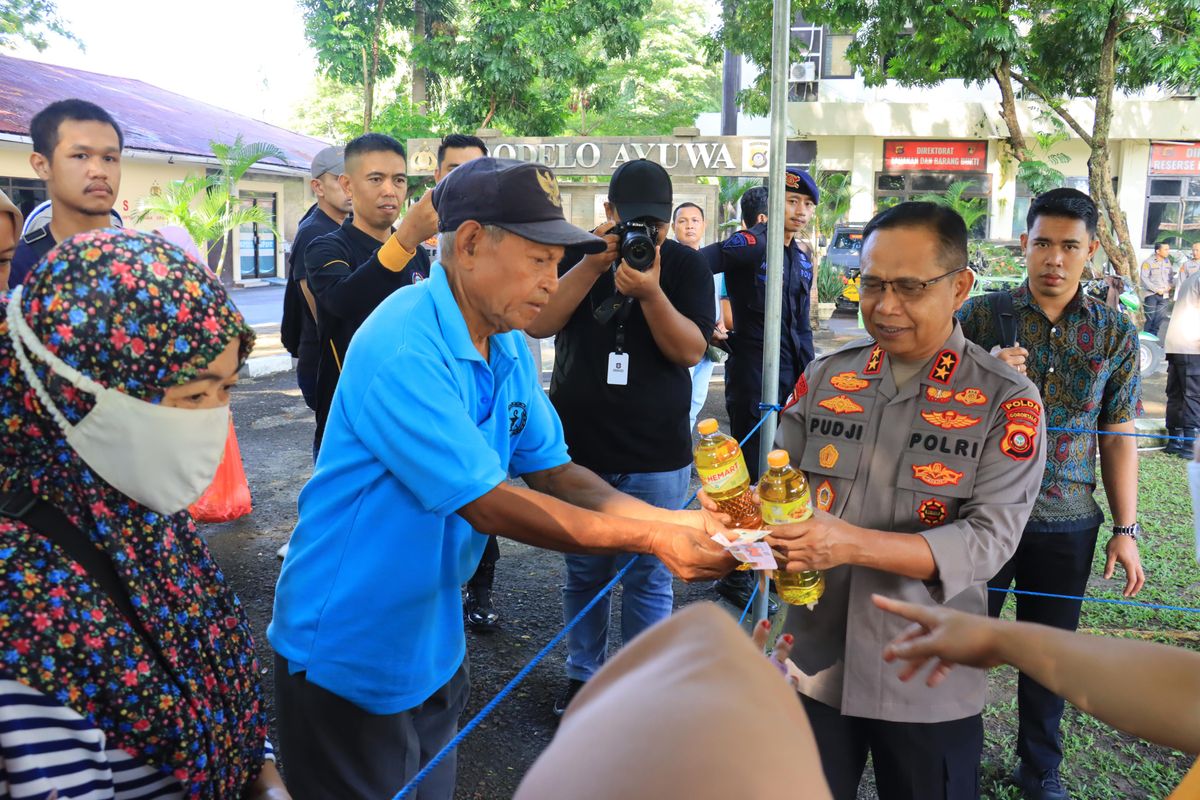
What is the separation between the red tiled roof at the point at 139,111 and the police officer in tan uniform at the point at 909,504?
1492 cm

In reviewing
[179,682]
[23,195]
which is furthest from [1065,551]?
[23,195]

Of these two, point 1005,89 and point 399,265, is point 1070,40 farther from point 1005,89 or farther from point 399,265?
point 399,265

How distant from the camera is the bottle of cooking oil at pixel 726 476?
2.15 m

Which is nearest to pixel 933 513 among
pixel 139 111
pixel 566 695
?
pixel 566 695

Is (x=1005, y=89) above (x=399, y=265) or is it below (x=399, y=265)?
above

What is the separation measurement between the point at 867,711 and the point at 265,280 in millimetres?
24524

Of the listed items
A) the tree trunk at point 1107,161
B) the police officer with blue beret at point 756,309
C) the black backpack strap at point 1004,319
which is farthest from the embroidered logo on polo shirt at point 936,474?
the tree trunk at point 1107,161

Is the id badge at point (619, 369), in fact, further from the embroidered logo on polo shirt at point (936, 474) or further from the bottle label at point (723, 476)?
the embroidered logo on polo shirt at point (936, 474)

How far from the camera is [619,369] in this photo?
3.49 metres

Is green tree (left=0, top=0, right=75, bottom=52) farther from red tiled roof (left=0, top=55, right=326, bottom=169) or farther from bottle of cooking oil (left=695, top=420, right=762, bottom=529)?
bottle of cooking oil (left=695, top=420, right=762, bottom=529)

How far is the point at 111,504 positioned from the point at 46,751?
0.34 meters

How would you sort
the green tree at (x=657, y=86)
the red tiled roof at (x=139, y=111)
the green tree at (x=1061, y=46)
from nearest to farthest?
the green tree at (x=1061, y=46) < the red tiled roof at (x=139, y=111) < the green tree at (x=657, y=86)

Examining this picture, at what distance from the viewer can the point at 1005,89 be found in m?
9.01

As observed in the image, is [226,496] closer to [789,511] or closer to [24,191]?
[789,511]
